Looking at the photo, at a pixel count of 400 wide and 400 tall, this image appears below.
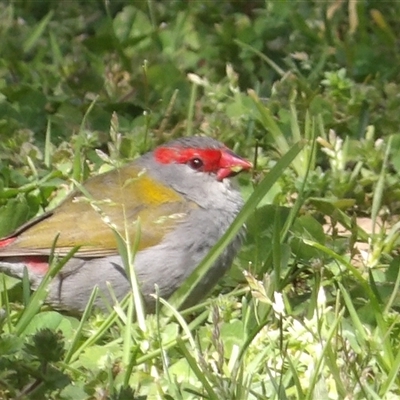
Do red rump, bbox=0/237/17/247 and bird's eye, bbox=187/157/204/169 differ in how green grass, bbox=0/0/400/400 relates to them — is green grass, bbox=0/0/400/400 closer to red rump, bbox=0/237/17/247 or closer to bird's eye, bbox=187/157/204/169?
red rump, bbox=0/237/17/247

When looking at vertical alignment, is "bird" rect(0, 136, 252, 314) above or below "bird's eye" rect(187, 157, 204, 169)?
below

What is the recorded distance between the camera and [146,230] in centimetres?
367

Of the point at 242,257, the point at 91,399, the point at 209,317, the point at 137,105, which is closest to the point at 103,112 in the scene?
the point at 137,105

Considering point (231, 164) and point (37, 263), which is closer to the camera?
point (37, 263)

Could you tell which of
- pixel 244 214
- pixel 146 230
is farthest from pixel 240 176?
pixel 244 214

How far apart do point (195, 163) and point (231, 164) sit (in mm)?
145

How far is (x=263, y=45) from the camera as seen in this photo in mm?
5555

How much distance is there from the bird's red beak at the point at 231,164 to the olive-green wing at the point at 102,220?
19 cm

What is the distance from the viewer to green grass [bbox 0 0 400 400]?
9.45ft

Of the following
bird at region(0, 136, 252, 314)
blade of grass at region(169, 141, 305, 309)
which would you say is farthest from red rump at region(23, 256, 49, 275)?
blade of grass at region(169, 141, 305, 309)

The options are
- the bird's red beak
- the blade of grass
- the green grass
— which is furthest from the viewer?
the bird's red beak

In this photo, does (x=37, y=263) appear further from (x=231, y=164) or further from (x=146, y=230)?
(x=231, y=164)

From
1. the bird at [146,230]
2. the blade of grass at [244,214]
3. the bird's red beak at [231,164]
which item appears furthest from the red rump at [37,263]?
the bird's red beak at [231,164]

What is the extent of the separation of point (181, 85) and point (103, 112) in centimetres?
47
